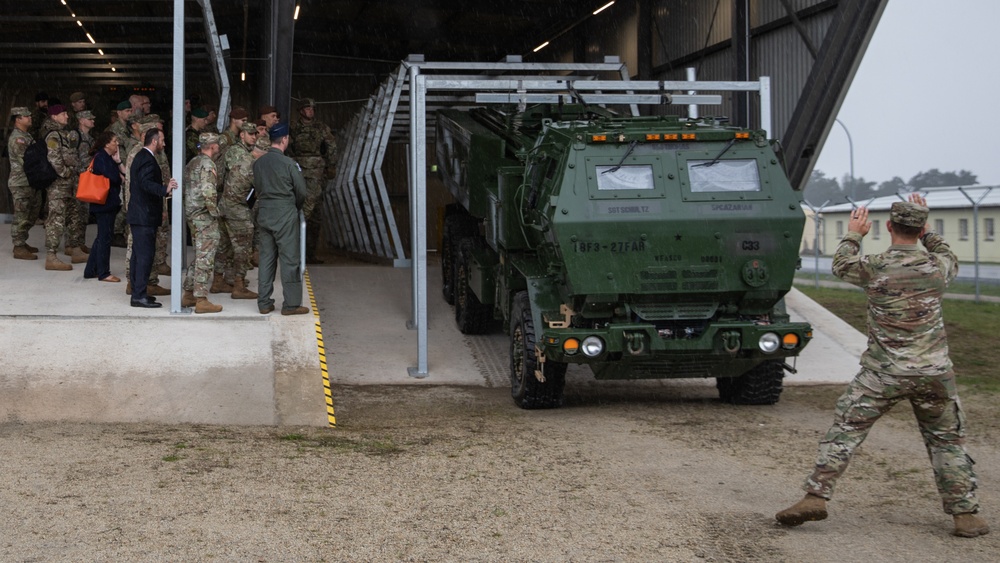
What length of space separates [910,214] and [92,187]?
24.5 ft

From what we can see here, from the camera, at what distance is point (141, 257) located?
962cm

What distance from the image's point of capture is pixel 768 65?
16.1 m

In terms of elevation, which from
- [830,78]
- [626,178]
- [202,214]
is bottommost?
[202,214]

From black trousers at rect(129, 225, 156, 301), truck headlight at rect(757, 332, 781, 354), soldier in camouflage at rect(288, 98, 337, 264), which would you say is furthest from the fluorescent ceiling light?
truck headlight at rect(757, 332, 781, 354)

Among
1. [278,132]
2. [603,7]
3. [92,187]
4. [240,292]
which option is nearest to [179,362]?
[240,292]

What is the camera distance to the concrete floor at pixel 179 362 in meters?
8.31

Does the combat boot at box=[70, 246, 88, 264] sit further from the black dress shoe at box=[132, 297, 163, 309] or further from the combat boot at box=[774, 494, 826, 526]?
the combat boot at box=[774, 494, 826, 526]

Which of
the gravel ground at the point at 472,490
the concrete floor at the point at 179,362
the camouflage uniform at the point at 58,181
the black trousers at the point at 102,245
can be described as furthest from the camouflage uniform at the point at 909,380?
the camouflage uniform at the point at 58,181

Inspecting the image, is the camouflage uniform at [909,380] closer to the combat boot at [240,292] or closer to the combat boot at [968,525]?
the combat boot at [968,525]

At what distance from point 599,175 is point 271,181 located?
9.71 ft

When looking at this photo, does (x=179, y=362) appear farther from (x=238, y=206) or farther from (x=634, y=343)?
(x=634, y=343)

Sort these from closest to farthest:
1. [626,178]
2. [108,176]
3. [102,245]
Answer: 1. [626,178]
2. [108,176]
3. [102,245]

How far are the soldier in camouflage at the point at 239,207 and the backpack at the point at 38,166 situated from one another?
2.01 metres

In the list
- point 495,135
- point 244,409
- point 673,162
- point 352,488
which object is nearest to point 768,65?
point 495,135
